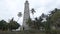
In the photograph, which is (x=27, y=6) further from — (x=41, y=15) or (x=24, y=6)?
(x=41, y=15)

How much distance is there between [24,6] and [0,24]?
10.2 metres

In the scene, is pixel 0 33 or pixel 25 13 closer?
pixel 0 33

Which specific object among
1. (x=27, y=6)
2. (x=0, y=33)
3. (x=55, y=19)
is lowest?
(x=0, y=33)

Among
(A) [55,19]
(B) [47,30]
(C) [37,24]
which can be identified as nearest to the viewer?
(B) [47,30]

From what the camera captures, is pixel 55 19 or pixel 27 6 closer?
pixel 55 19

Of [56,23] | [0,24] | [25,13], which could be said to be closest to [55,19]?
[56,23]

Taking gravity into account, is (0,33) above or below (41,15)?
below

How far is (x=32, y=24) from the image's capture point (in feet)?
166

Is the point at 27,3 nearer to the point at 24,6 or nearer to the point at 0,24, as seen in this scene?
the point at 24,6

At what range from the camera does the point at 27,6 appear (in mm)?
58250

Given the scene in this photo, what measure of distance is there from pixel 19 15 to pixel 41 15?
25.7 ft

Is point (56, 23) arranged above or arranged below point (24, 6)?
below

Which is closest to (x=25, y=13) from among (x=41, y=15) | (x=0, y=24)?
(x=41, y=15)

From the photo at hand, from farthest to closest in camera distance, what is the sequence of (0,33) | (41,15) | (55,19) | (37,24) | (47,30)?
(41,15)
(37,24)
(55,19)
(0,33)
(47,30)
